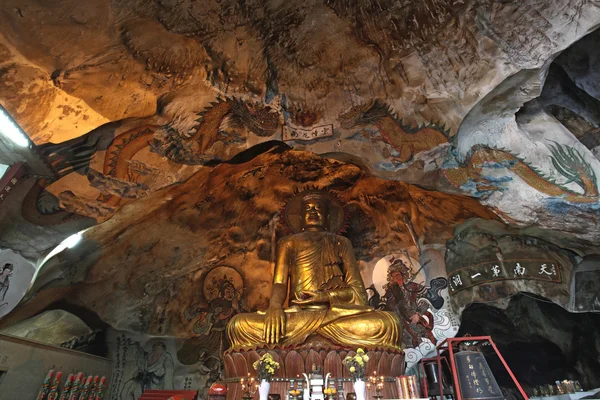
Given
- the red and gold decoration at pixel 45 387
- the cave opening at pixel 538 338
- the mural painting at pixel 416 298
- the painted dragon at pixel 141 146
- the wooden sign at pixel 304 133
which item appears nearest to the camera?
the painted dragon at pixel 141 146

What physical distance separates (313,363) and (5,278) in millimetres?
3902

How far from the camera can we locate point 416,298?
274 inches

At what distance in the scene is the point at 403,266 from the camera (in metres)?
7.31

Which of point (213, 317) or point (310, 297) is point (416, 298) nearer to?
point (310, 297)

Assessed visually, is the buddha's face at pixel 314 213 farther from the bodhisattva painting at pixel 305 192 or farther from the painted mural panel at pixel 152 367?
the painted mural panel at pixel 152 367

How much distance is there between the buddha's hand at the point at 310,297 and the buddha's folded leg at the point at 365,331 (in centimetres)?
80

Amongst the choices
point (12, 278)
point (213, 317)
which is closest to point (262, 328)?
point (213, 317)

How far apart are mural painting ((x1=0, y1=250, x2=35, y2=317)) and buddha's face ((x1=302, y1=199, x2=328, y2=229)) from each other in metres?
4.48

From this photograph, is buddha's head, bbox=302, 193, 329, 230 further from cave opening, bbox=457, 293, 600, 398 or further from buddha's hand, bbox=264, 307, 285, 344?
cave opening, bbox=457, 293, 600, 398

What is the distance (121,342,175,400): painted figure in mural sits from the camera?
660cm

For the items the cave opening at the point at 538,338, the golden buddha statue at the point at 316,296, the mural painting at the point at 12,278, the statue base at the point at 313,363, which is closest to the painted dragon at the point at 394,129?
the golden buddha statue at the point at 316,296

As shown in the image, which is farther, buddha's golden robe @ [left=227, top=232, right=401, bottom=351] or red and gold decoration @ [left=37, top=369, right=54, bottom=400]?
buddha's golden robe @ [left=227, top=232, right=401, bottom=351]

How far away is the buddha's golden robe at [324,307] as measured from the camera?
5.23m

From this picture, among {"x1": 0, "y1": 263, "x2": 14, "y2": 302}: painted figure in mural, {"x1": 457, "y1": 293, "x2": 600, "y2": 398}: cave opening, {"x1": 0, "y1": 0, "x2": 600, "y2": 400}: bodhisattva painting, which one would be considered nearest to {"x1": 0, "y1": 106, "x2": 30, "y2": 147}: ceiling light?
{"x1": 0, "y1": 0, "x2": 600, "y2": 400}: bodhisattva painting
